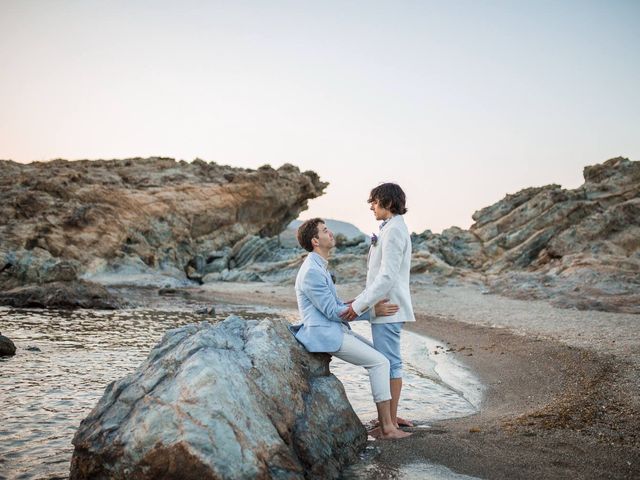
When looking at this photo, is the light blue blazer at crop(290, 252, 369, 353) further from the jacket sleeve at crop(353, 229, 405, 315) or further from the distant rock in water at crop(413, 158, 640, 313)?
the distant rock in water at crop(413, 158, 640, 313)

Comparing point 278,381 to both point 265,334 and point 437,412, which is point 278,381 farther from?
point 437,412

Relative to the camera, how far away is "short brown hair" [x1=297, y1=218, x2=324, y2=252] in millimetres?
5598

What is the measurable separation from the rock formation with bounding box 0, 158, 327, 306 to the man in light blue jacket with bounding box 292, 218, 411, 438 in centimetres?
2540

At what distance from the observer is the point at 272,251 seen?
150 feet

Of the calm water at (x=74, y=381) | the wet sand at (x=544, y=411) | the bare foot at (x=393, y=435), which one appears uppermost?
the wet sand at (x=544, y=411)

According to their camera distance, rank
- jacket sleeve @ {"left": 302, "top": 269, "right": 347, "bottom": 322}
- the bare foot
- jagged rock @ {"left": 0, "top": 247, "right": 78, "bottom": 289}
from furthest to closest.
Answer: jagged rock @ {"left": 0, "top": 247, "right": 78, "bottom": 289} < the bare foot < jacket sleeve @ {"left": 302, "top": 269, "right": 347, "bottom": 322}

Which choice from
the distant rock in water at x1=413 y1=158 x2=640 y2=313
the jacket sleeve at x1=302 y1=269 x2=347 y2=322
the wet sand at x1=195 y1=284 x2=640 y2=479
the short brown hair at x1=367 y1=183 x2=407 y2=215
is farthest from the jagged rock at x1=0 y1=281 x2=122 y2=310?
the distant rock in water at x1=413 y1=158 x2=640 y2=313

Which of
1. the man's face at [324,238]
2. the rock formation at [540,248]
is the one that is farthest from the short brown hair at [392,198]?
the rock formation at [540,248]

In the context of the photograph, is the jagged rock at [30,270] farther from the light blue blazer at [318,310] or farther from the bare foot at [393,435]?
the bare foot at [393,435]

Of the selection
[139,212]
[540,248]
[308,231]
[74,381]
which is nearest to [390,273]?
[308,231]

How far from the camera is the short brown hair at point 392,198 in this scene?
563cm

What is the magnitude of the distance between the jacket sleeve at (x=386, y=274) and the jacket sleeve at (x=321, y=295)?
0.21 meters

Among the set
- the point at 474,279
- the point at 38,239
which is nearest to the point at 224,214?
the point at 38,239

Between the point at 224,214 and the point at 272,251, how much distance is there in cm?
611
